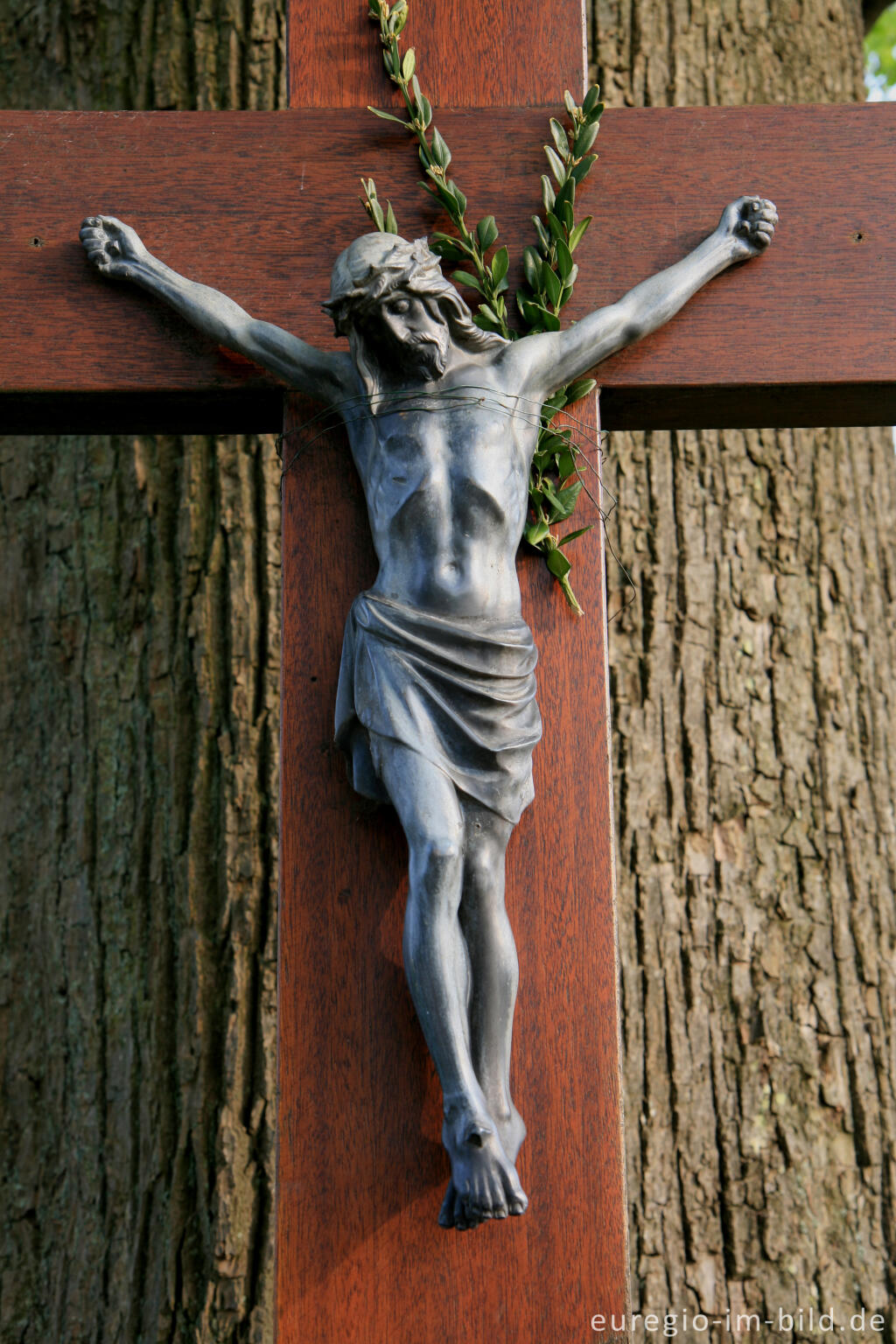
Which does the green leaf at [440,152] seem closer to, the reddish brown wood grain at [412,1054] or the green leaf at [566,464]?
the green leaf at [566,464]

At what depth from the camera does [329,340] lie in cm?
221

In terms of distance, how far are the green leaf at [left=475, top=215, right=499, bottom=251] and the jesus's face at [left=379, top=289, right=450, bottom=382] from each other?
0.77 ft

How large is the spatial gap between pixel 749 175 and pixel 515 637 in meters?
0.91

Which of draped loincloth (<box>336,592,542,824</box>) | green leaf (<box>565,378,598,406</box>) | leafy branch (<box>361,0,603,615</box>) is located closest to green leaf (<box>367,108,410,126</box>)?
leafy branch (<box>361,0,603,615</box>)

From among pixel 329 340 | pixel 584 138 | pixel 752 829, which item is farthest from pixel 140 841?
pixel 584 138

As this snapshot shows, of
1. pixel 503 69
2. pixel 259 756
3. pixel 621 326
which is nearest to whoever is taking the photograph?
pixel 621 326

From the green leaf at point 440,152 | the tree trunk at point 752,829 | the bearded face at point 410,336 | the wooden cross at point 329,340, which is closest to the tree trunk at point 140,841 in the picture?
the tree trunk at point 752,829

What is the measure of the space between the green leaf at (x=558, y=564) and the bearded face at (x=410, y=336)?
0.30 metres

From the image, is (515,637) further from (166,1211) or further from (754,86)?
(754,86)

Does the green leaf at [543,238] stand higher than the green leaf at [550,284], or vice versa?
the green leaf at [543,238]

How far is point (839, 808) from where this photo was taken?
11.4ft

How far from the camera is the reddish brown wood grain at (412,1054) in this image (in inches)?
72.0

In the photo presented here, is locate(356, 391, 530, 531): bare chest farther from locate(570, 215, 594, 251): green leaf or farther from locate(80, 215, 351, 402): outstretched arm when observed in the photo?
locate(570, 215, 594, 251): green leaf

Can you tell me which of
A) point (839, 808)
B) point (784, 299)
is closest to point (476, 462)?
point (784, 299)
